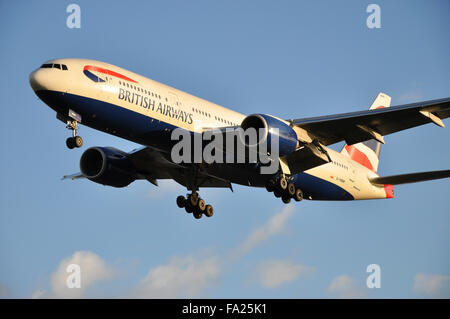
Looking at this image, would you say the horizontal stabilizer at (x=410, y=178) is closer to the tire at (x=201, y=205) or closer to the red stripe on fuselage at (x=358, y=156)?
the red stripe on fuselage at (x=358, y=156)

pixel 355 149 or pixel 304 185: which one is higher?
pixel 355 149

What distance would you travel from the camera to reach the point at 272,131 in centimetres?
3284

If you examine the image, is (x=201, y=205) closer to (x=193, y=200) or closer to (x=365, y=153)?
(x=193, y=200)

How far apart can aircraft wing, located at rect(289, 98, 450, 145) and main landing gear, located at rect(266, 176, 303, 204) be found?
273 cm

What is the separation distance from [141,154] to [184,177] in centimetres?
264

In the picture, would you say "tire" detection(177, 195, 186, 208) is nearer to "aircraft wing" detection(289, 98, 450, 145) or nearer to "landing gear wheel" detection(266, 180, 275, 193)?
"landing gear wheel" detection(266, 180, 275, 193)

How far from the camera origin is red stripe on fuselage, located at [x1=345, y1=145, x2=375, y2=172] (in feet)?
143

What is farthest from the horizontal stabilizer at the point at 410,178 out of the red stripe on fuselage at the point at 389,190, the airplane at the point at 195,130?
the red stripe on fuselage at the point at 389,190

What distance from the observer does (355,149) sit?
44031mm

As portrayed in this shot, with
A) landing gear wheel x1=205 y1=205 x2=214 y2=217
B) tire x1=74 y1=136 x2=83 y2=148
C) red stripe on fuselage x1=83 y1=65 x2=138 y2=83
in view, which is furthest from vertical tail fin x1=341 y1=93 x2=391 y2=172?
tire x1=74 y1=136 x2=83 y2=148
